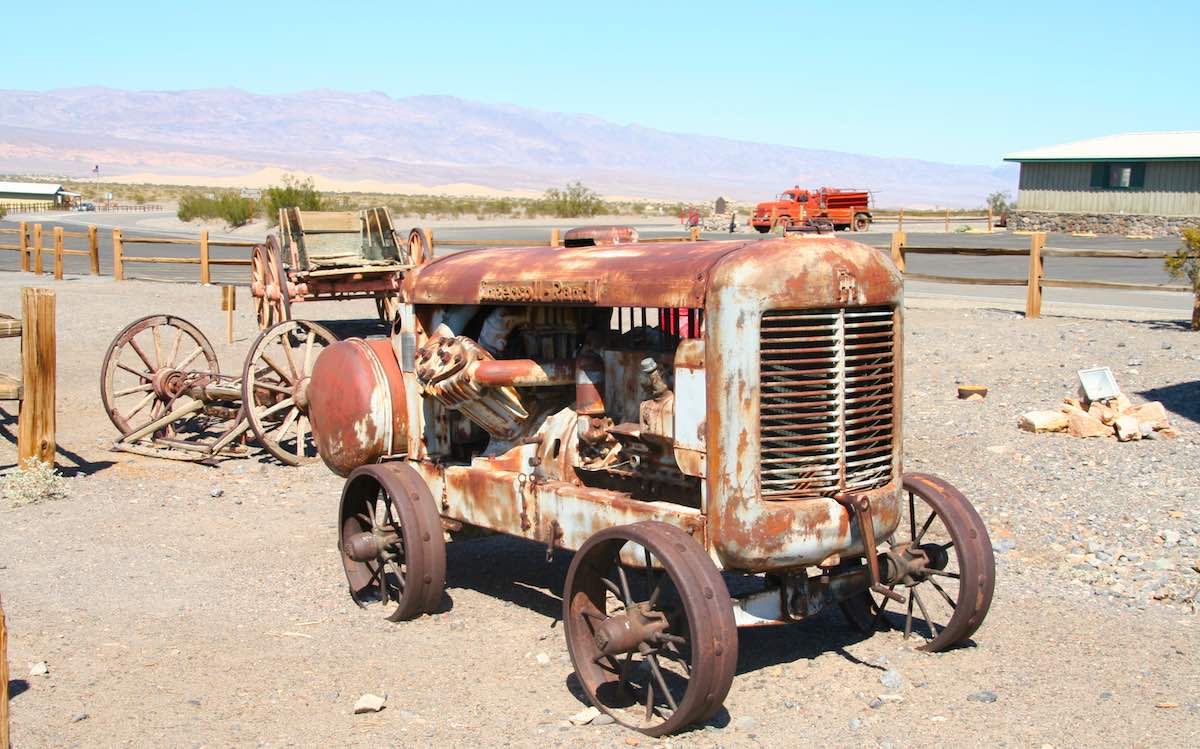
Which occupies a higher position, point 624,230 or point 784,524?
point 624,230

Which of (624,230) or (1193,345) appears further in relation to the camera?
(1193,345)

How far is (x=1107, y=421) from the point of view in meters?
8.79

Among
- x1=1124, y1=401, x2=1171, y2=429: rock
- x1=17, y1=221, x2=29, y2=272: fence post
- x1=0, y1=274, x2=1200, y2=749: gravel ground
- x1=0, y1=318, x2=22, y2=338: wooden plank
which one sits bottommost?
x1=0, y1=274, x2=1200, y2=749: gravel ground

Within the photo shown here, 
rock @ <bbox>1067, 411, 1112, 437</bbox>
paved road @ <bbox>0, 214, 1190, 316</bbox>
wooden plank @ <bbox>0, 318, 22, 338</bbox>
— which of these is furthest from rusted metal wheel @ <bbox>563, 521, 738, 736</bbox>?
paved road @ <bbox>0, 214, 1190, 316</bbox>

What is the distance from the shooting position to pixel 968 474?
7891mm

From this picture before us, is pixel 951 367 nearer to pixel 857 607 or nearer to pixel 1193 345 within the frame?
pixel 1193 345

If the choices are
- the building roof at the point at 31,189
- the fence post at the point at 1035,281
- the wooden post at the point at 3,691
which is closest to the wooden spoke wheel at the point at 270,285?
the fence post at the point at 1035,281

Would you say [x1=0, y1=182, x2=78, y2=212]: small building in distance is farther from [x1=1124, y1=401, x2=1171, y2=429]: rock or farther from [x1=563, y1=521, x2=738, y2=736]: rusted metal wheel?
[x1=563, y1=521, x2=738, y2=736]: rusted metal wheel

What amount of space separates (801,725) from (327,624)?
2349 millimetres

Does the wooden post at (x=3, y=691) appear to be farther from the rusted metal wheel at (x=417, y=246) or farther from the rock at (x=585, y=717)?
the rusted metal wheel at (x=417, y=246)

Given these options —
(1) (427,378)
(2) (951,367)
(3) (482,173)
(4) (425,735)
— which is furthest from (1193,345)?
(3) (482,173)

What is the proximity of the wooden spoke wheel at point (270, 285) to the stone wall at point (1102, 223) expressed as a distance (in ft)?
98.1

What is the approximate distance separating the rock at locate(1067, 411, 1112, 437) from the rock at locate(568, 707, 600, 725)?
5530mm

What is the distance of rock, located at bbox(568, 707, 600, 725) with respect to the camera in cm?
443
